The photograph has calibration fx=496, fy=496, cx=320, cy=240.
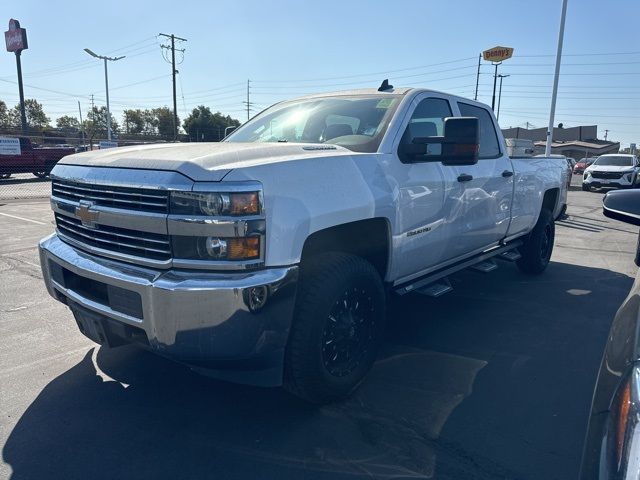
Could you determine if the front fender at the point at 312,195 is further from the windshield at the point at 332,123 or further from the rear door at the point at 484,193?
the rear door at the point at 484,193

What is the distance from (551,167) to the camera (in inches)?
245

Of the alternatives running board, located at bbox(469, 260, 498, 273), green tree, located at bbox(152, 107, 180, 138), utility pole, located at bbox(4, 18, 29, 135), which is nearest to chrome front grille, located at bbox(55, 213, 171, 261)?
running board, located at bbox(469, 260, 498, 273)

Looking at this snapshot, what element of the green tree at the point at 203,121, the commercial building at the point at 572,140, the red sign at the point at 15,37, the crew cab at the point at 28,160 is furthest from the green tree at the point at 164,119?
Answer: the crew cab at the point at 28,160

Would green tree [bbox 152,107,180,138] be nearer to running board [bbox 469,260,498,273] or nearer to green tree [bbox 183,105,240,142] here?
green tree [bbox 183,105,240,142]

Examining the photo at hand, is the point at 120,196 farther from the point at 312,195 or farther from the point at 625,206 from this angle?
the point at 625,206

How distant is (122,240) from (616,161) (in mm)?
24080

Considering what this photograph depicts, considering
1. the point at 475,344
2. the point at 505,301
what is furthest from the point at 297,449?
the point at 505,301

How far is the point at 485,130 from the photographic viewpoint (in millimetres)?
Answer: 5062

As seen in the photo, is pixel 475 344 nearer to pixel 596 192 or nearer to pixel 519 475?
pixel 519 475

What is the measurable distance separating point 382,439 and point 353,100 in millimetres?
2567

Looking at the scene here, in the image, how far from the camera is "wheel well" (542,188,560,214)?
6512 millimetres

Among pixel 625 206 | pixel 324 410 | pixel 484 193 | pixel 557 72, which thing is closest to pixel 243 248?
pixel 324 410

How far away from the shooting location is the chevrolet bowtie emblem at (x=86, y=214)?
2798 millimetres

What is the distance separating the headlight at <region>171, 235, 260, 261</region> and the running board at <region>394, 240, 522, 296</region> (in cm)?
157
